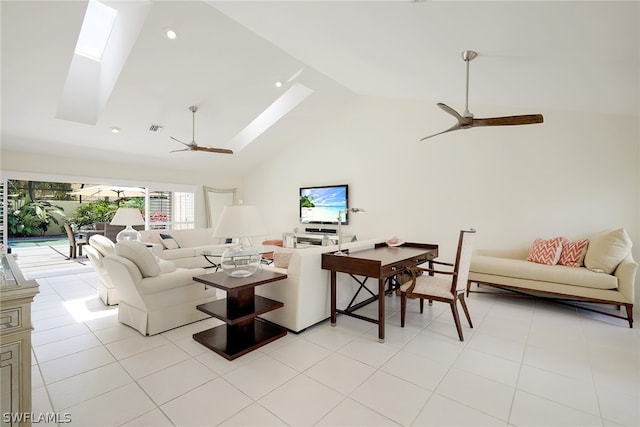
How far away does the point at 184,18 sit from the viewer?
313 centimetres

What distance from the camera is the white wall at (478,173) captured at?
154 inches

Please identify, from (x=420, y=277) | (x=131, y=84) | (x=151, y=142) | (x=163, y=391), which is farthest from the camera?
(x=151, y=142)

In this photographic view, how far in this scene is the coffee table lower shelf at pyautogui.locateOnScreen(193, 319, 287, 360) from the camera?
2547 mm

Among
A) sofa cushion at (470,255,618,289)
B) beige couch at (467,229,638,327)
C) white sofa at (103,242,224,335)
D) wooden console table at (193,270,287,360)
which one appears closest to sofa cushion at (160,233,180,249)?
white sofa at (103,242,224,335)

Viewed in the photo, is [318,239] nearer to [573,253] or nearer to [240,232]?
[240,232]

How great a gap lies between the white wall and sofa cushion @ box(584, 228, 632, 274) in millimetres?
450

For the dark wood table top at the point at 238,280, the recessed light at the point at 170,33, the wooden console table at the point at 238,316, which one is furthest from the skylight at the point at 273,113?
the wooden console table at the point at 238,316

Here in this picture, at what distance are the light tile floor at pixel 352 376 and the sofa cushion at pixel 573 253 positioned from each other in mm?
747

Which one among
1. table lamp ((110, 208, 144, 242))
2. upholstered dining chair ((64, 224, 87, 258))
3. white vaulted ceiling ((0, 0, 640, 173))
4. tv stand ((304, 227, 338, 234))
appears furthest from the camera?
upholstered dining chair ((64, 224, 87, 258))

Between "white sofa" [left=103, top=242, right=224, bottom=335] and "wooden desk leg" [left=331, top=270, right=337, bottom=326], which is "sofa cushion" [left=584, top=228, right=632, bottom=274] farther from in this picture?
"white sofa" [left=103, top=242, right=224, bottom=335]

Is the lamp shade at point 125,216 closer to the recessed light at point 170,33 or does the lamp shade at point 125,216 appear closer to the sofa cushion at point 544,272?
the recessed light at point 170,33

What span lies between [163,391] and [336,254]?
1866mm

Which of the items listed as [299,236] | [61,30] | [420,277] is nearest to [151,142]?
[61,30]

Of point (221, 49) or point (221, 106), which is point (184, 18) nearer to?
point (221, 49)
